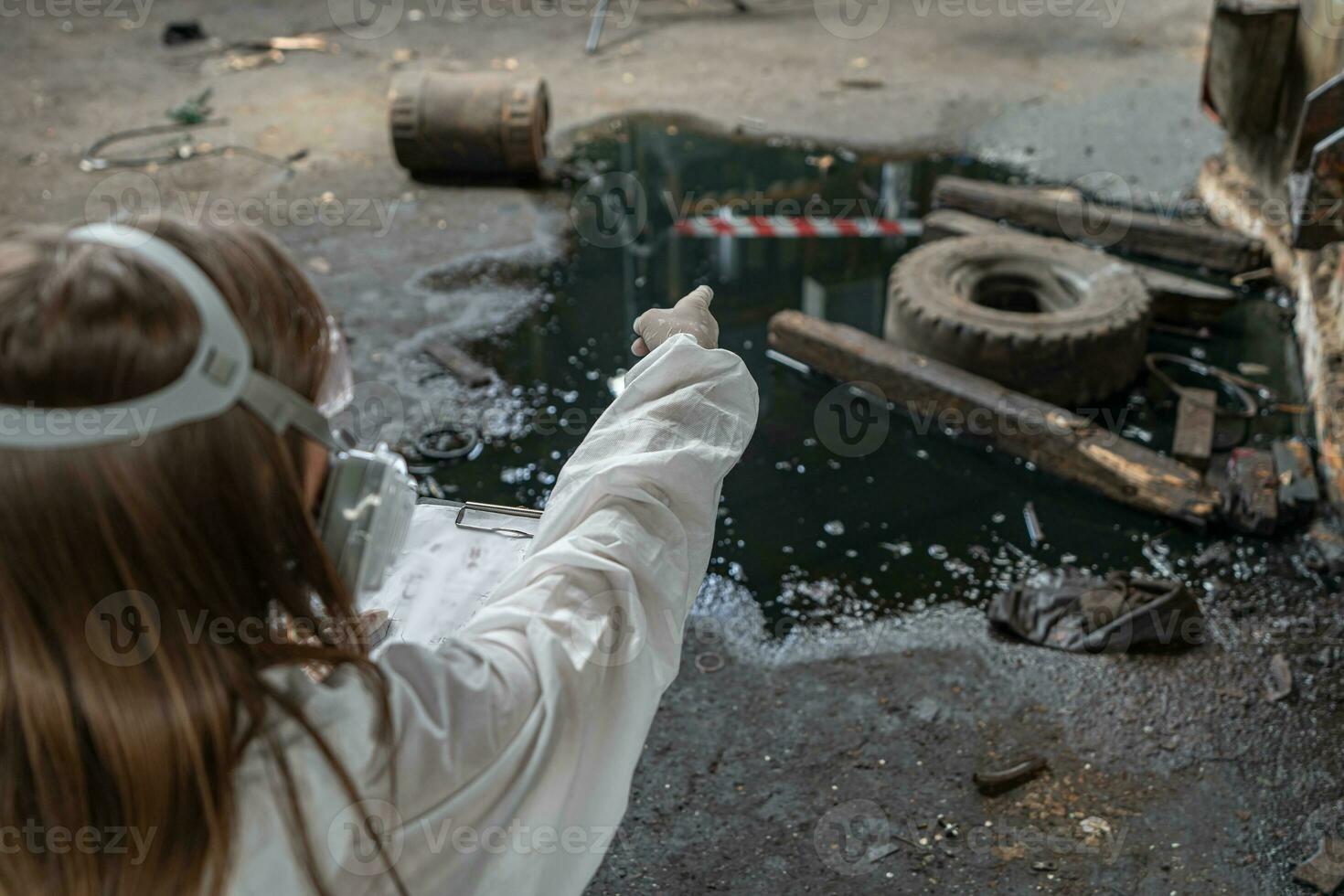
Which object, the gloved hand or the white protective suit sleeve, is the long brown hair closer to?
the white protective suit sleeve

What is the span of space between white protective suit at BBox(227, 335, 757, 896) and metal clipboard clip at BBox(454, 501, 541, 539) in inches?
17.6

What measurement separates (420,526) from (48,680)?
3.05 ft

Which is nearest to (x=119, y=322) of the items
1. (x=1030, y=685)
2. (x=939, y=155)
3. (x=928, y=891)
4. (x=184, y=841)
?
(x=184, y=841)

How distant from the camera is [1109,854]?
8.32ft

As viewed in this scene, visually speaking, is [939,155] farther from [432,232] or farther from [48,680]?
[48,680]

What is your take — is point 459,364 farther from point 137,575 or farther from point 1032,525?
point 137,575

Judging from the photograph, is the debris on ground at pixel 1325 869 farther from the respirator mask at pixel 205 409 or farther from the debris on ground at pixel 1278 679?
the respirator mask at pixel 205 409

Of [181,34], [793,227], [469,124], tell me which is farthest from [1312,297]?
[181,34]

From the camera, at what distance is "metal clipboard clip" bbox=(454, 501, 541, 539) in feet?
6.23

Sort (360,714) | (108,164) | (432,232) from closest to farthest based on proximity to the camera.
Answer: (360,714) → (432,232) → (108,164)

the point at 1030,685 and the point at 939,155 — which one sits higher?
the point at 939,155

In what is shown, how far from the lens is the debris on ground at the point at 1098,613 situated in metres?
3.12

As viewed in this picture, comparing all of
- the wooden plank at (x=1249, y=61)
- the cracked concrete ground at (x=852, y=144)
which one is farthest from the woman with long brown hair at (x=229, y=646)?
the wooden plank at (x=1249, y=61)

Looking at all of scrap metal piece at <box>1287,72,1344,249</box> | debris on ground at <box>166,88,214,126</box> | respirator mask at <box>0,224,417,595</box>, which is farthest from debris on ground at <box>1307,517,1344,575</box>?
debris on ground at <box>166,88,214,126</box>
